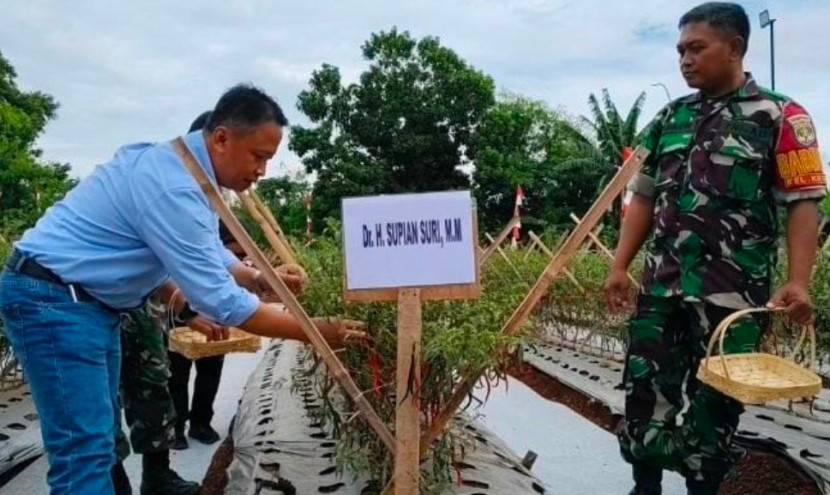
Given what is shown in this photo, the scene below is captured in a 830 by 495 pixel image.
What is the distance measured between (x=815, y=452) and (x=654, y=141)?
58.6 inches

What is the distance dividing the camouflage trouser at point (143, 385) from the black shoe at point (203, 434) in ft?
4.14

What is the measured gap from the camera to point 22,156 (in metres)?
21.2

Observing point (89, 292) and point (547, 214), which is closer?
point (89, 292)

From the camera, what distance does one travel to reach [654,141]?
2.97 meters

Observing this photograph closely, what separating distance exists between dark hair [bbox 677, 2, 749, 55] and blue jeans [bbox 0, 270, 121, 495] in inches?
79.2

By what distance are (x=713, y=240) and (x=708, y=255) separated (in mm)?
50

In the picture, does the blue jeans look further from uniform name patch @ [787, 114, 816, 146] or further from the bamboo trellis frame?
uniform name patch @ [787, 114, 816, 146]

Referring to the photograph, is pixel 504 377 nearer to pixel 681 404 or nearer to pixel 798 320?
pixel 681 404

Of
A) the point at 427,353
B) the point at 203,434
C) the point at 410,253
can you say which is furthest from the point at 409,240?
the point at 203,434

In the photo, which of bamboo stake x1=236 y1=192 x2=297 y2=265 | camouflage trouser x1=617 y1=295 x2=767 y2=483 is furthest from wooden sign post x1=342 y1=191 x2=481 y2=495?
bamboo stake x1=236 y1=192 x2=297 y2=265

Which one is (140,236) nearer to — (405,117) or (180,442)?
(180,442)

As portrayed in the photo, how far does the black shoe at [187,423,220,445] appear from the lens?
174 inches

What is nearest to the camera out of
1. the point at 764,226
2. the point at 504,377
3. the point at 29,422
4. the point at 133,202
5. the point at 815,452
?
the point at 133,202

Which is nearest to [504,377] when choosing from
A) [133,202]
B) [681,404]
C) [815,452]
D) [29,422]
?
[681,404]
